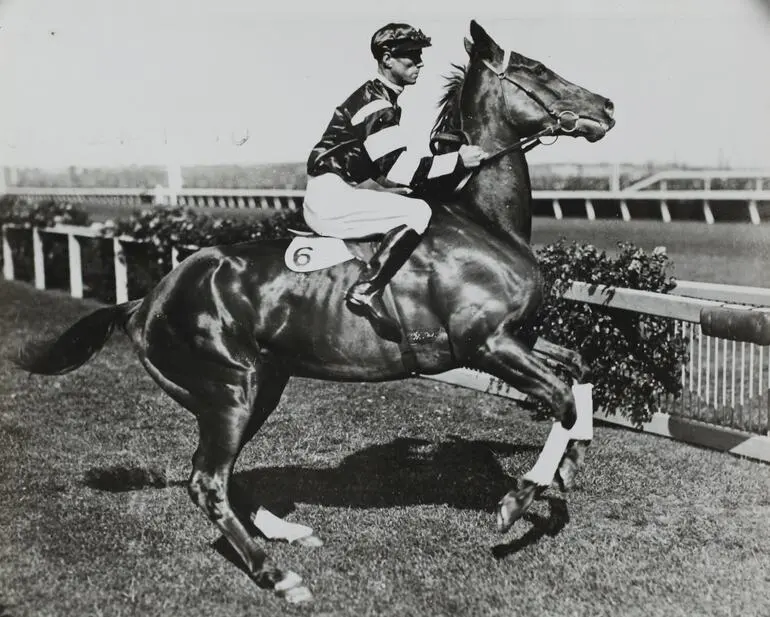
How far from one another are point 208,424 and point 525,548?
5.94ft

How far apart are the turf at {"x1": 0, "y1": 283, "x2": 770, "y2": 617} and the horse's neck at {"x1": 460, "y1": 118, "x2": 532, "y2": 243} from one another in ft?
5.65

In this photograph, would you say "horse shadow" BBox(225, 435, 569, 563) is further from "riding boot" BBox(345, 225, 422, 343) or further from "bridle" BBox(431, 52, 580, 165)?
"bridle" BBox(431, 52, 580, 165)

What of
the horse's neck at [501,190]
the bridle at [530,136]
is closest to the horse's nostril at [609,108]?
the bridle at [530,136]

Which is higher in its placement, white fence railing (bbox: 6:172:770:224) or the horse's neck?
the horse's neck

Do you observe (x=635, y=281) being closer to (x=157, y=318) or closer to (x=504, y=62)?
(x=504, y=62)

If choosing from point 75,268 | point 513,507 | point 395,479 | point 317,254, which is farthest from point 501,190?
point 75,268

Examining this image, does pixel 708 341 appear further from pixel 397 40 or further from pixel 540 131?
pixel 397 40

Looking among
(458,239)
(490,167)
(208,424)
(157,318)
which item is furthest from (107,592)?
(490,167)

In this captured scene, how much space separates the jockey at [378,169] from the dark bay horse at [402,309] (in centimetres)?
12

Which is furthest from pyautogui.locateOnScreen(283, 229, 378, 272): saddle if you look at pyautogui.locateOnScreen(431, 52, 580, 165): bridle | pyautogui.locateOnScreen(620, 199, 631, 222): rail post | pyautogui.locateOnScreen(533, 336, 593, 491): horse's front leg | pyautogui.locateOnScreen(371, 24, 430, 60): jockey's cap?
pyautogui.locateOnScreen(620, 199, 631, 222): rail post

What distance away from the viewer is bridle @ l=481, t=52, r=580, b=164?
473cm

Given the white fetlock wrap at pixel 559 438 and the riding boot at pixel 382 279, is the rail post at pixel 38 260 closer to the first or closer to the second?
the riding boot at pixel 382 279

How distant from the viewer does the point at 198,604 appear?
4031mm

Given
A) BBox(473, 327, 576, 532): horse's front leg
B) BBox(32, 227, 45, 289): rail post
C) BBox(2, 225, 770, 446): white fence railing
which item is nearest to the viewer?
BBox(473, 327, 576, 532): horse's front leg
